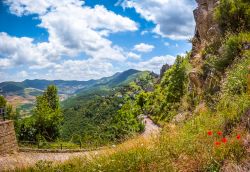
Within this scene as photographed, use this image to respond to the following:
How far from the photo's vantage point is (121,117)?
5412cm

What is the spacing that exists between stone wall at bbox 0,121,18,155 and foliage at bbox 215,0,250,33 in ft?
48.9

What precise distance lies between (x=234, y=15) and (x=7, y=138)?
52.7 feet

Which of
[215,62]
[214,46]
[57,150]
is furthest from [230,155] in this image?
[57,150]

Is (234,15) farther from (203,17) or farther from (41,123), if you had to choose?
(41,123)

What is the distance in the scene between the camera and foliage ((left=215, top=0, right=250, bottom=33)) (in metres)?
14.9

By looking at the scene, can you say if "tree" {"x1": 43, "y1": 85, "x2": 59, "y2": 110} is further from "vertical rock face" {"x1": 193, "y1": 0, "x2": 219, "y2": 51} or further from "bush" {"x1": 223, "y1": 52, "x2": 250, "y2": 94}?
"bush" {"x1": 223, "y1": 52, "x2": 250, "y2": 94}

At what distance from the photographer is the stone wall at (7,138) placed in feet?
65.9

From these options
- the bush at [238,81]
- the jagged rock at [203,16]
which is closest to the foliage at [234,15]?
the bush at [238,81]

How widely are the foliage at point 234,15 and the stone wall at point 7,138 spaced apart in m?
14.9

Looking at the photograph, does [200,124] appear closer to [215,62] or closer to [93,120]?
[215,62]

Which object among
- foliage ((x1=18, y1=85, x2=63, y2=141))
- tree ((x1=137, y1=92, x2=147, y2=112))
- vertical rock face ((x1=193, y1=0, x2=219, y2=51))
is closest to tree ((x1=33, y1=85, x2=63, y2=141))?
foliage ((x1=18, y1=85, x2=63, y2=141))

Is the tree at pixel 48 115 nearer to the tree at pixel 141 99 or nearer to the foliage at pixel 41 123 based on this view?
the foliage at pixel 41 123

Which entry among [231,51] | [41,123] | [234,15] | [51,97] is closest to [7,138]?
[231,51]

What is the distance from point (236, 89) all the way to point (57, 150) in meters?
24.6
